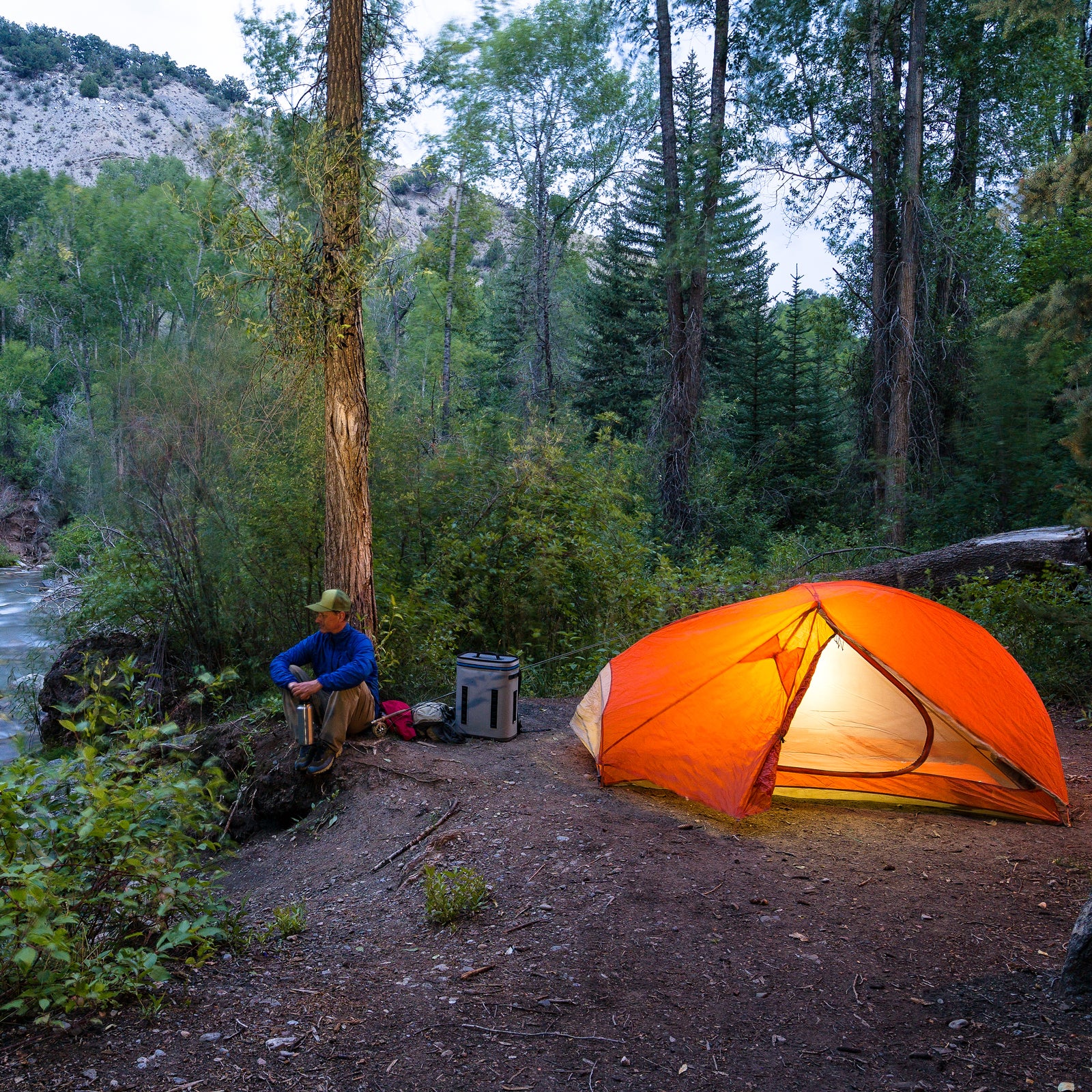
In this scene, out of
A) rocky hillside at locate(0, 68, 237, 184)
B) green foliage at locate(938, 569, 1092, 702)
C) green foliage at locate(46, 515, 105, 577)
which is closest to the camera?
green foliage at locate(938, 569, 1092, 702)

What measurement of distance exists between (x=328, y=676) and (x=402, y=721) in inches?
38.9

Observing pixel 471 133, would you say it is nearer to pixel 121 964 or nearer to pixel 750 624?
pixel 750 624

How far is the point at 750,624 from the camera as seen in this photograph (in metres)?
5.44

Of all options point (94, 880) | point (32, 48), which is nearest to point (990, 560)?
point (94, 880)

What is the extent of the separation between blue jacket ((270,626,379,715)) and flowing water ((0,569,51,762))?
1622 mm

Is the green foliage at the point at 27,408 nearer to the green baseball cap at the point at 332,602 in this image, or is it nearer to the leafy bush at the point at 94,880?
the green baseball cap at the point at 332,602

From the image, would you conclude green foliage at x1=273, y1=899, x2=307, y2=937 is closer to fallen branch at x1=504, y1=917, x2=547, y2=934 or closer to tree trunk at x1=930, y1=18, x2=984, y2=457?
fallen branch at x1=504, y1=917, x2=547, y2=934

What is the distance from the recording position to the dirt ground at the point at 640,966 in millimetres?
2691

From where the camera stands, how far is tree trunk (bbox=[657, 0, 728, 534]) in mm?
15555

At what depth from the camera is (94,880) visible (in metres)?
3.25

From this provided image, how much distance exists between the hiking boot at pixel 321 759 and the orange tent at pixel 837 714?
1852 millimetres

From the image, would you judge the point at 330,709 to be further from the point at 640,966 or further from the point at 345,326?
the point at 640,966

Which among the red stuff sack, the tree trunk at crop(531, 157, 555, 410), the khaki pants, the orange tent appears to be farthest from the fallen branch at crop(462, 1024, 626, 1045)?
the tree trunk at crop(531, 157, 555, 410)

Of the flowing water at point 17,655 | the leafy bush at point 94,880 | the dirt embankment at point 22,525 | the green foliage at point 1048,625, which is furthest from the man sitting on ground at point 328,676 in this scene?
the dirt embankment at point 22,525
